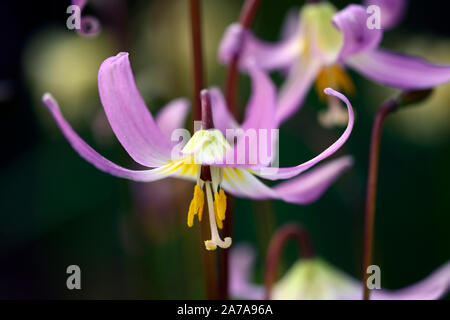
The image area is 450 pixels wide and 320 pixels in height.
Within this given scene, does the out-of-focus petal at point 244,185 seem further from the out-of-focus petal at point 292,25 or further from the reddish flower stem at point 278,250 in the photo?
the out-of-focus petal at point 292,25

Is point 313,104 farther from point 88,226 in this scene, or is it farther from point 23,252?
point 23,252

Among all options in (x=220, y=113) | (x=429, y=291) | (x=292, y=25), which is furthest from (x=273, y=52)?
(x=429, y=291)

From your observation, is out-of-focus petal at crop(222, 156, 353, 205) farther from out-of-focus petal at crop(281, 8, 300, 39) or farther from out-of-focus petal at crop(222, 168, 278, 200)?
out-of-focus petal at crop(281, 8, 300, 39)

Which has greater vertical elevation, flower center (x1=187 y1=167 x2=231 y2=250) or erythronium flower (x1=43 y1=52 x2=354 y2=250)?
erythronium flower (x1=43 y1=52 x2=354 y2=250)

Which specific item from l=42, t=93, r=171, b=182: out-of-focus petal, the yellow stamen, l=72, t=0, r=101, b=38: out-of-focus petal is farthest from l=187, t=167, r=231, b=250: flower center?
the yellow stamen

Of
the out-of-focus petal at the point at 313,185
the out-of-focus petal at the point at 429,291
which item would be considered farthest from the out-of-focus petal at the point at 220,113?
the out-of-focus petal at the point at 429,291

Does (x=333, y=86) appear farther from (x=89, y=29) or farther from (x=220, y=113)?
(x=89, y=29)
